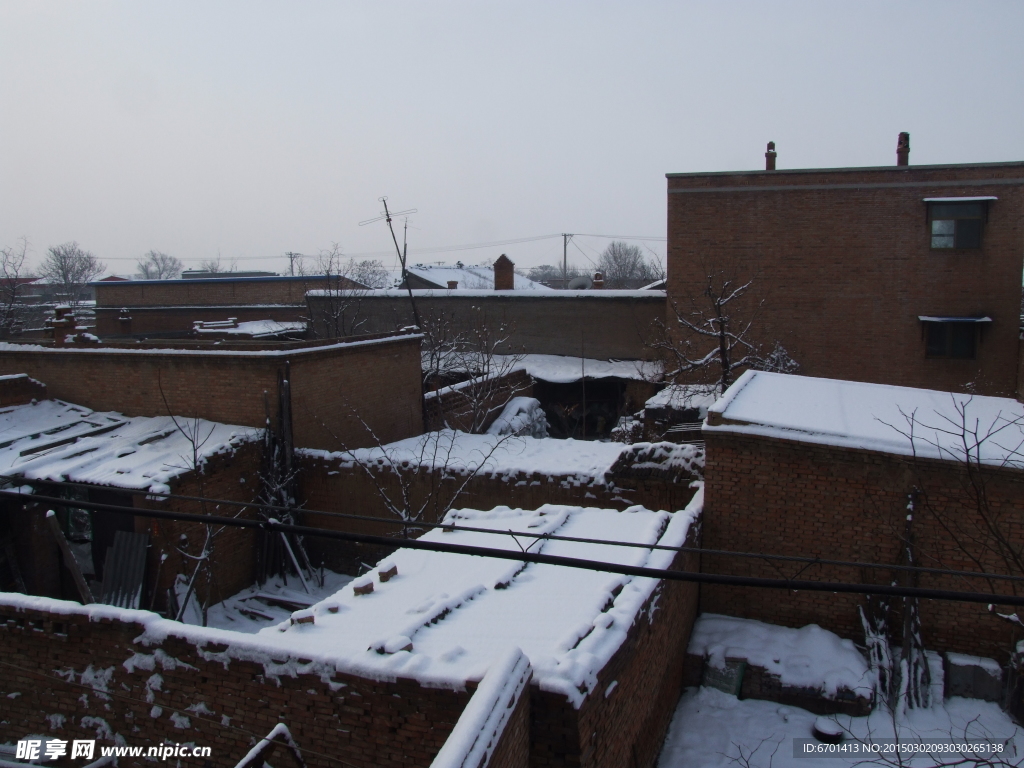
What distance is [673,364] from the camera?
66.8ft

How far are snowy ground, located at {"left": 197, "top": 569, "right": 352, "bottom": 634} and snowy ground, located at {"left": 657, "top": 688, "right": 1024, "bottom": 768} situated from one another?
5.93 meters

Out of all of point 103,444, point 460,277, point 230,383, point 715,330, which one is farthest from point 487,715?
point 460,277

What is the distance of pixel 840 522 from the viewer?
8.06m

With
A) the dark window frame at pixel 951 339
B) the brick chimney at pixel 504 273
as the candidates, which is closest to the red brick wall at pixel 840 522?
the dark window frame at pixel 951 339

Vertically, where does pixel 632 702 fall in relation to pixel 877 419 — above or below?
below

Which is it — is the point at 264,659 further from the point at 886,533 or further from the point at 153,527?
the point at 886,533

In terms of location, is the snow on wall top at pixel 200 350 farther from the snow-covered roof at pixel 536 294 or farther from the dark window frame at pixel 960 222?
the dark window frame at pixel 960 222

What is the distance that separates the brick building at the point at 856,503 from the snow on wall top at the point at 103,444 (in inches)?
324

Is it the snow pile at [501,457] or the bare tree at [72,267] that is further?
the bare tree at [72,267]

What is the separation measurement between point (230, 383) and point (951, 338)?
60.1 ft

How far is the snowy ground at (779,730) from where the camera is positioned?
6.71m

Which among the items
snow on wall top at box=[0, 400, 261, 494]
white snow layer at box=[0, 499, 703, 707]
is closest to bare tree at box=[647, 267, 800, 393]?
snow on wall top at box=[0, 400, 261, 494]

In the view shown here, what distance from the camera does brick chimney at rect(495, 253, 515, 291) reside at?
2667 centimetres

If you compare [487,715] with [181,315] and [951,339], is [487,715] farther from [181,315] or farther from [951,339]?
[181,315]
